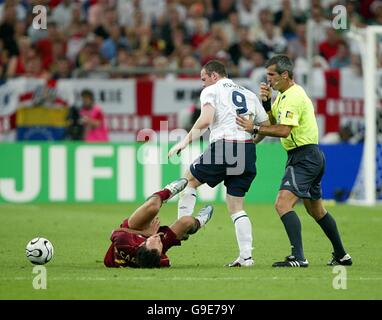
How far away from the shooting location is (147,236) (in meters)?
11.0

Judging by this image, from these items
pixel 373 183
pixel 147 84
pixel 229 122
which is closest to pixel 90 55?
pixel 147 84

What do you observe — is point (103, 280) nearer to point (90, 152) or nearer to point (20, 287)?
point (20, 287)

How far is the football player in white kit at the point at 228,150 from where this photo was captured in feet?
37.3

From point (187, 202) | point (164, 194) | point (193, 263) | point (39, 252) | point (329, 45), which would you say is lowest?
point (193, 263)

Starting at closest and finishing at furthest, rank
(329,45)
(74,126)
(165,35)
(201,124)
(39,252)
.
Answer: (39,252), (201,124), (74,126), (165,35), (329,45)

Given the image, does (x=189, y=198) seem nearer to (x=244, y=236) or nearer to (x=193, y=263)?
(x=193, y=263)

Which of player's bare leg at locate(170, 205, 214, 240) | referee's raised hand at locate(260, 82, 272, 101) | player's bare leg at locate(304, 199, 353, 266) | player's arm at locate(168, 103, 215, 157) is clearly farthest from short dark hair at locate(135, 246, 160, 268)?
referee's raised hand at locate(260, 82, 272, 101)

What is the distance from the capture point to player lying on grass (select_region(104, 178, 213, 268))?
35.3ft

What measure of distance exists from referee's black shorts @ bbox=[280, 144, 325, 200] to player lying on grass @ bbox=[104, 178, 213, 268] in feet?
3.75

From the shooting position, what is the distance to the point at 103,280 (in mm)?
10023

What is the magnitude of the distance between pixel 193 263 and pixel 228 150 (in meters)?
1.34

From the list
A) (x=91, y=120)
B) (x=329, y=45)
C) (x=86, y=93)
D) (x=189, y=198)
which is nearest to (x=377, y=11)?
(x=329, y=45)

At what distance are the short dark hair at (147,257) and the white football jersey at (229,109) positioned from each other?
1.62 metres
